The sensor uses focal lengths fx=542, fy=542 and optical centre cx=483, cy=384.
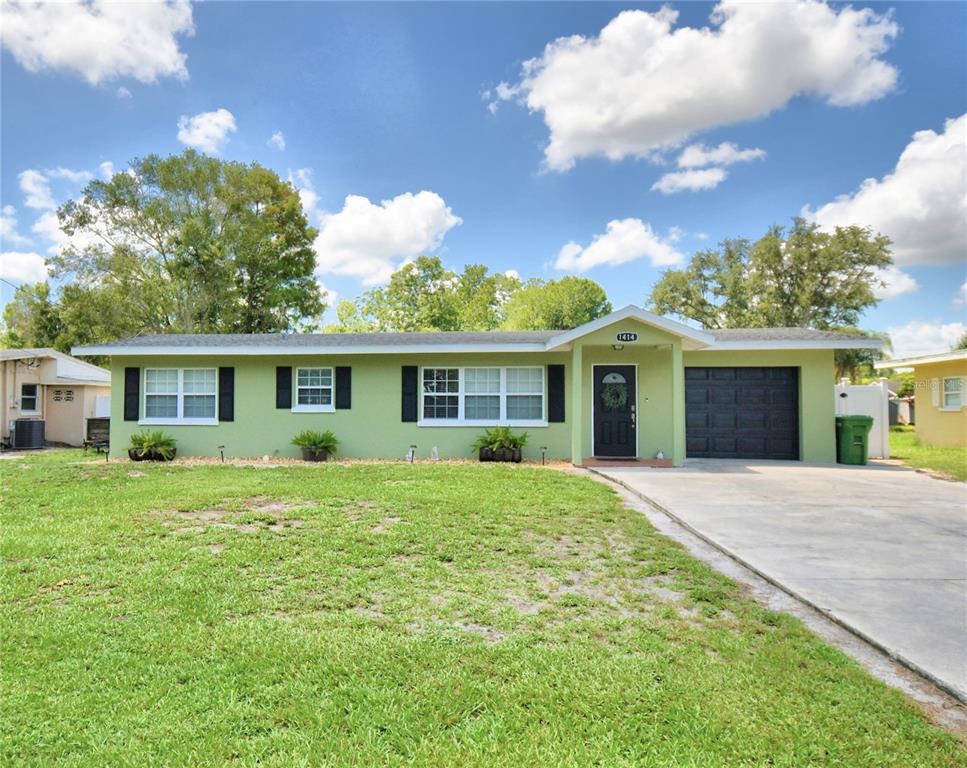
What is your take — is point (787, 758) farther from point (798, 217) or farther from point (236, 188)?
point (798, 217)

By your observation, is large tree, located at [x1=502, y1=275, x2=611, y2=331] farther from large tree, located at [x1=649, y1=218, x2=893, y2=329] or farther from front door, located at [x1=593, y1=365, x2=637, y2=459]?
front door, located at [x1=593, y1=365, x2=637, y2=459]

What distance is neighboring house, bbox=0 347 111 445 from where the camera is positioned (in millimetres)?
16172

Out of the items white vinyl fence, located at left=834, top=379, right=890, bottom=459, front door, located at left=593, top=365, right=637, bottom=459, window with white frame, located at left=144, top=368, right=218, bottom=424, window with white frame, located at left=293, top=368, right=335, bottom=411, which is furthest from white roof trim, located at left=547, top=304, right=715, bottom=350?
window with white frame, located at left=144, top=368, right=218, bottom=424

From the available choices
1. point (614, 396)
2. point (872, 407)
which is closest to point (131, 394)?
point (614, 396)

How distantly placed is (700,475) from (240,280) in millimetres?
24376

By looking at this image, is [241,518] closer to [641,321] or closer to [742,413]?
[641,321]

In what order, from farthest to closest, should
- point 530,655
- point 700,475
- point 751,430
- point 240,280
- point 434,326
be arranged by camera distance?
1. point 434,326
2. point 240,280
3. point 751,430
4. point 700,475
5. point 530,655

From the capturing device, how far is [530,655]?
299 centimetres

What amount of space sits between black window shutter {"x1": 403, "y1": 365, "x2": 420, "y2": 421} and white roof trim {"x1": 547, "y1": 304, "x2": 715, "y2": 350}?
3544 mm

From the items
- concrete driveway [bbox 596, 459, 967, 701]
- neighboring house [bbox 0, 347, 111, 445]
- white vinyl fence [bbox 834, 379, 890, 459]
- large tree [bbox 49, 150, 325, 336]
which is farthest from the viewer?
large tree [bbox 49, 150, 325, 336]

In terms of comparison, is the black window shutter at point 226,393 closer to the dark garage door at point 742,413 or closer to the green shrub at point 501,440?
the green shrub at point 501,440

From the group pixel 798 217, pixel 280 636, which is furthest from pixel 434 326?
pixel 280 636

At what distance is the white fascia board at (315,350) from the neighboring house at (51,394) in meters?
5.76

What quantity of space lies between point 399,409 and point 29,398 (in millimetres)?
12855
